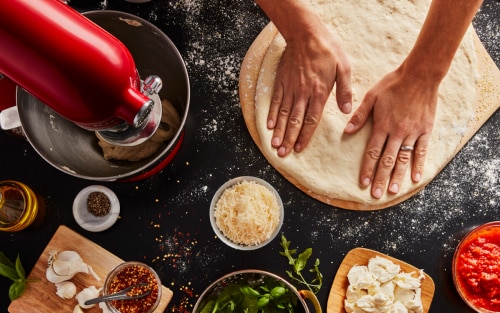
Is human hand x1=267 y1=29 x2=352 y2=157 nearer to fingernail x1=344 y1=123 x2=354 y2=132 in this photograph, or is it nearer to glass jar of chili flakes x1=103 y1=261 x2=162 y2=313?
fingernail x1=344 y1=123 x2=354 y2=132

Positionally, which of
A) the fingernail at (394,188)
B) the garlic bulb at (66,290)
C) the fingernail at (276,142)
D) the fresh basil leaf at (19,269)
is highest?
the fingernail at (276,142)

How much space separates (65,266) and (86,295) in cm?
11

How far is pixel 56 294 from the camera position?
1484 millimetres

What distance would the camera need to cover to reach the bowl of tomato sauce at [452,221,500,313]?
1.47 meters

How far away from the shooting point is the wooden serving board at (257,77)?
1497mm

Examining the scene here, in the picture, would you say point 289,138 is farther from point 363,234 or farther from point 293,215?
point 363,234

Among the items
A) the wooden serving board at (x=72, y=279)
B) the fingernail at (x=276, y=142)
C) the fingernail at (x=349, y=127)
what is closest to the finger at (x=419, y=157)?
the fingernail at (x=349, y=127)

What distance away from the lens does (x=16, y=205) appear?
1.50 meters

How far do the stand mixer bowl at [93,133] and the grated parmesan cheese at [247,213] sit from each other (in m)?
0.25

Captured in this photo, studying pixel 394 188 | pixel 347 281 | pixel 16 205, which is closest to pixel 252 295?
pixel 347 281

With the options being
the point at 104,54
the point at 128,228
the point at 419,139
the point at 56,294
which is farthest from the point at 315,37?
the point at 56,294

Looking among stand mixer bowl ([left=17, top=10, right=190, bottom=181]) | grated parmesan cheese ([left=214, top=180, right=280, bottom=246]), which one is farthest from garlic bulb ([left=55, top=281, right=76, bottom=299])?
grated parmesan cheese ([left=214, top=180, right=280, bottom=246])

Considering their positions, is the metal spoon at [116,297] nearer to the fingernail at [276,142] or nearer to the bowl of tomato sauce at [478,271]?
the fingernail at [276,142]

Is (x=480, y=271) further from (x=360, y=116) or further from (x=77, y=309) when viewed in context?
(x=77, y=309)
